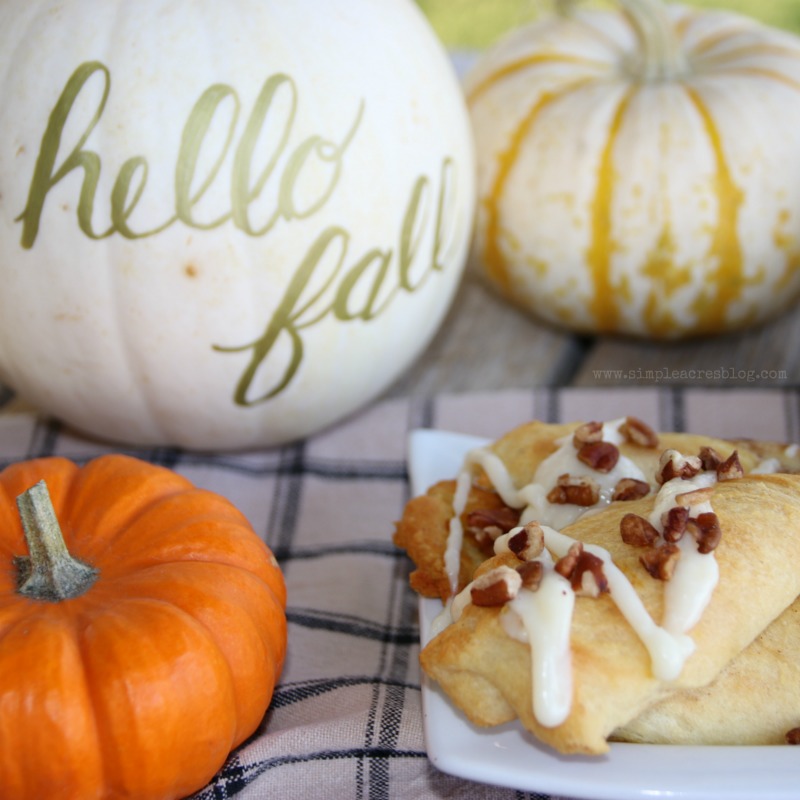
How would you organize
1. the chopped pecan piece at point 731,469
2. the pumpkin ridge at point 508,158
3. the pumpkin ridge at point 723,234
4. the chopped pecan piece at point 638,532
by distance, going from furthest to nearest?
the pumpkin ridge at point 508,158 < the pumpkin ridge at point 723,234 < the chopped pecan piece at point 731,469 < the chopped pecan piece at point 638,532

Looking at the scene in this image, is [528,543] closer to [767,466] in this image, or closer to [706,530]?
[706,530]

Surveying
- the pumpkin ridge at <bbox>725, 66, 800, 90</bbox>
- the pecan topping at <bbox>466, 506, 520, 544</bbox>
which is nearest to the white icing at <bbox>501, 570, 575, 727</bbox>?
the pecan topping at <bbox>466, 506, 520, 544</bbox>

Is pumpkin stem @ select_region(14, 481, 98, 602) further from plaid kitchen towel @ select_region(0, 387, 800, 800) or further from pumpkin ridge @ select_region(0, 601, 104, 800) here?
plaid kitchen towel @ select_region(0, 387, 800, 800)

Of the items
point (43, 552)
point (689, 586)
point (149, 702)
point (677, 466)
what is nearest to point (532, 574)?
point (689, 586)

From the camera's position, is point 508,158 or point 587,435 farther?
point 508,158

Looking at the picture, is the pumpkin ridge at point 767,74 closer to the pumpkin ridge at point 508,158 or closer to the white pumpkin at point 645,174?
the white pumpkin at point 645,174

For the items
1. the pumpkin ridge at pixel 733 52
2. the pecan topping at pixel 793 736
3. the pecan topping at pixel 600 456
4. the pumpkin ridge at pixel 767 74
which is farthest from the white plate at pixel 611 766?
the pumpkin ridge at pixel 733 52
